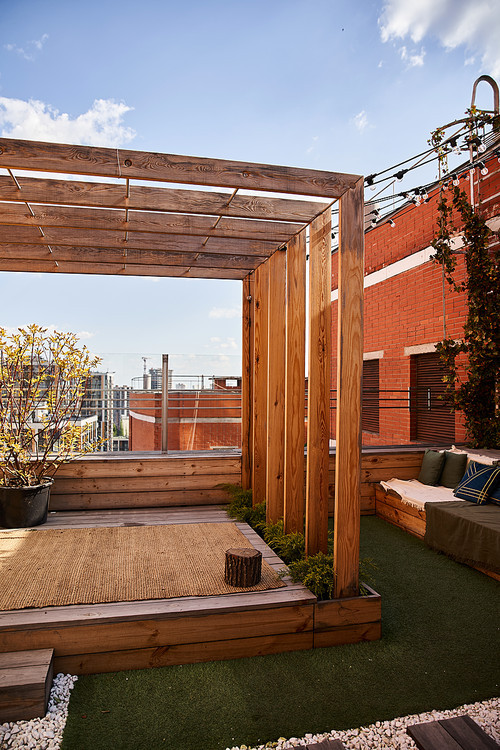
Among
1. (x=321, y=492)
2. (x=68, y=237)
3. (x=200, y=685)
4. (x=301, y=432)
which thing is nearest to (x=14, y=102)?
(x=68, y=237)

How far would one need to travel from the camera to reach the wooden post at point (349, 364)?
9.11 feet

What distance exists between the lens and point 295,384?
3713 millimetres

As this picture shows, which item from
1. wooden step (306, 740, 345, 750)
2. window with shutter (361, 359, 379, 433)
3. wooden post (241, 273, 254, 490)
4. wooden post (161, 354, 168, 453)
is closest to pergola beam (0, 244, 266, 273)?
wooden post (241, 273, 254, 490)

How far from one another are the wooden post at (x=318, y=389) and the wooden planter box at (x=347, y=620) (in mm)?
441

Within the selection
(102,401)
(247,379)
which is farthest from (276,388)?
(102,401)

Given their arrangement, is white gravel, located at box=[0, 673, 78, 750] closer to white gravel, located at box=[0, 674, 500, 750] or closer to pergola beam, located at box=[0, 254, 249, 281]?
white gravel, located at box=[0, 674, 500, 750]

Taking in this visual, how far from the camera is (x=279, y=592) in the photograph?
291cm

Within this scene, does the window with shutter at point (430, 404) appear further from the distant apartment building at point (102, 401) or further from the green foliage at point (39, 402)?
the green foliage at point (39, 402)

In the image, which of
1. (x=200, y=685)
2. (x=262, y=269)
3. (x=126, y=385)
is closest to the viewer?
(x=200, y=685)

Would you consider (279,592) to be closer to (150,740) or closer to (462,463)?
(150,740)

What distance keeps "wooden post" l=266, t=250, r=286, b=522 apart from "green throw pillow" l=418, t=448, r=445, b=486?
2.06m

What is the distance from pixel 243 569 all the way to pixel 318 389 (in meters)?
1.19

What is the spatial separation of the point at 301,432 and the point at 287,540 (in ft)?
2.57

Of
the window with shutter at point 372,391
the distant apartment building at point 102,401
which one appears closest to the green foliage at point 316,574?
the distant apartment building at point 102,401
